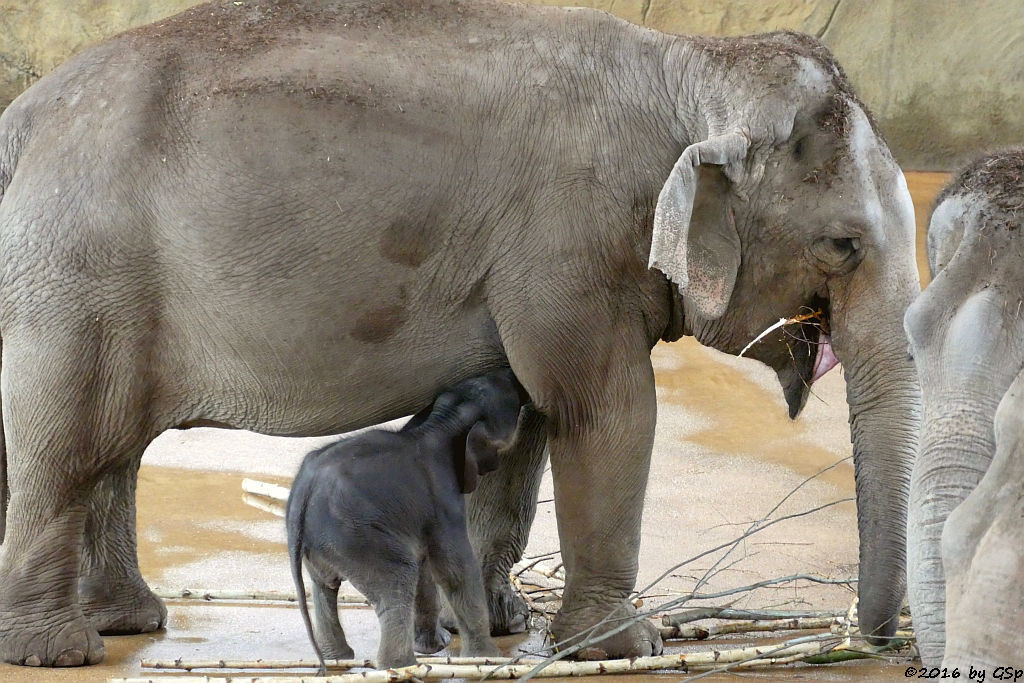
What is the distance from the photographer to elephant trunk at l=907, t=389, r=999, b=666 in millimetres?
2723

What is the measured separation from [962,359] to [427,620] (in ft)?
7.87

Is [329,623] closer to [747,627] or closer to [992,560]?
[747,627]

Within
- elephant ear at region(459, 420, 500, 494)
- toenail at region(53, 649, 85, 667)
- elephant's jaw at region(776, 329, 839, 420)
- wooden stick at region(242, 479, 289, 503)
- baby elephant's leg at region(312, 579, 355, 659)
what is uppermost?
elephant's jaw at region(776, 329, 839, 420)

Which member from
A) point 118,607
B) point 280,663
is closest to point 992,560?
point 280,663

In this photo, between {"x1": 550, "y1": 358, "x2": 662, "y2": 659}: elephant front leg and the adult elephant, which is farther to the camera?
{"x1": 550, "y1": 358, "x2": 662, "y2": 659}: elephant front leg

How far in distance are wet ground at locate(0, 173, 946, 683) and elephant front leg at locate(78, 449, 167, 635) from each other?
7 cm

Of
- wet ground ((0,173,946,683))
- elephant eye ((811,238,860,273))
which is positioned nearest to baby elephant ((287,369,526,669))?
wet ground ((0,173,946,683))

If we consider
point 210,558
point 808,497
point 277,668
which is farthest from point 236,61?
point 808,497

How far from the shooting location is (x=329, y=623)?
4305mm

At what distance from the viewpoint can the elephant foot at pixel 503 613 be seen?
16.4ft

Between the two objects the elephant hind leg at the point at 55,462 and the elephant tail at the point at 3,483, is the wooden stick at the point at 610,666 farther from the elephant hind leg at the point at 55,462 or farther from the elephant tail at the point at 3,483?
the elephant tail at the point at 3,483

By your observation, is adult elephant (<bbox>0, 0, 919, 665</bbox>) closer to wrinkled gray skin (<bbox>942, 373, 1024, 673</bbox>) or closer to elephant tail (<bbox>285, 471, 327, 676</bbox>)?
elephant tail (<bbox>285, 471, 327, 676</bbox>)

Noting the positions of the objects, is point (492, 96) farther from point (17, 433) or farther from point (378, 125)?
point (17, 433)

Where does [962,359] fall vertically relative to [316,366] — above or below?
above
